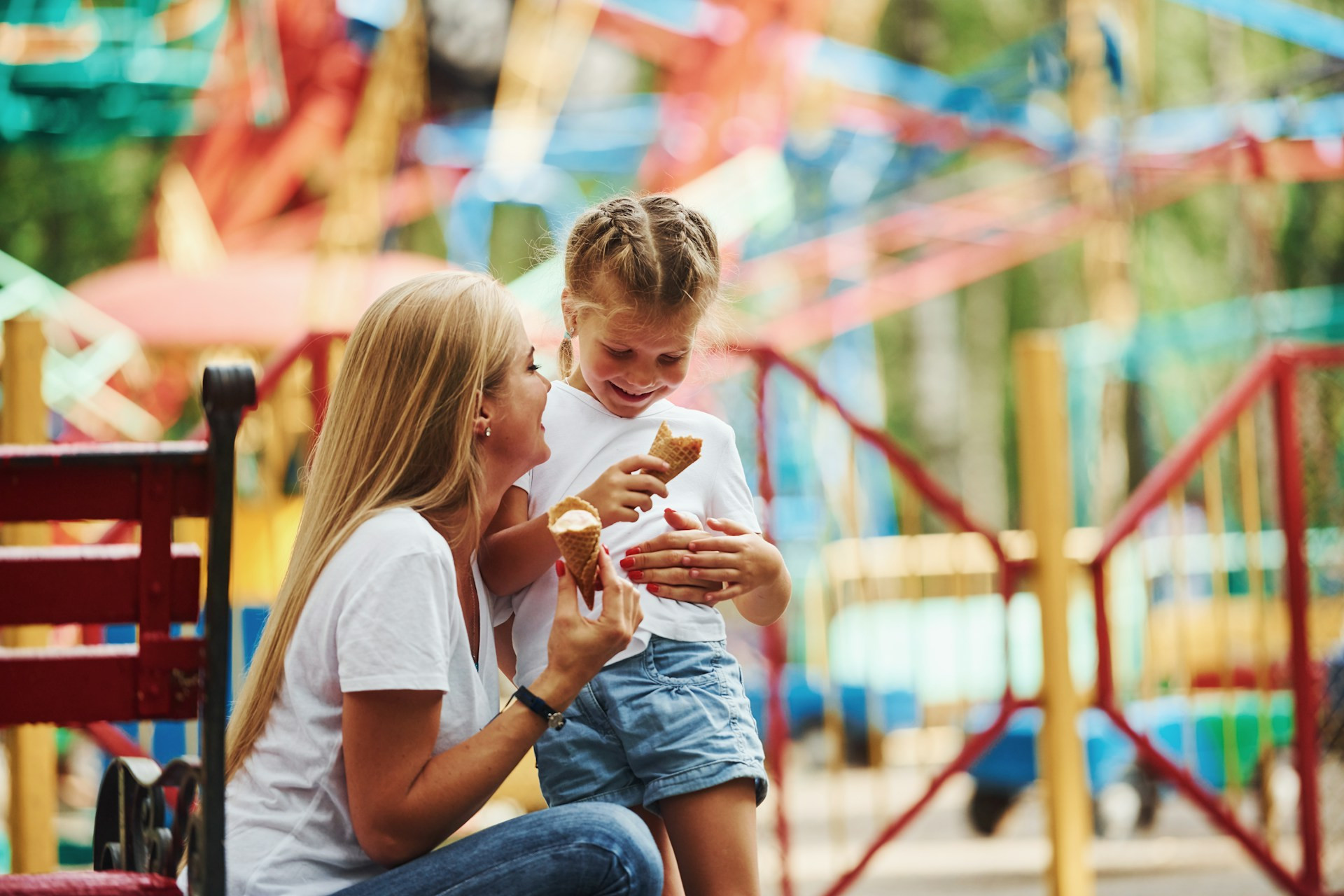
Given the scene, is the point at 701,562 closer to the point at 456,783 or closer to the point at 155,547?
the point at 456,783

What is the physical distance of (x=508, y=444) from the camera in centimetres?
205

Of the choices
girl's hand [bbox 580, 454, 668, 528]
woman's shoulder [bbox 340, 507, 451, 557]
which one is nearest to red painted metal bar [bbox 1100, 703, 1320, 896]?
girl's hand [bbox 580, 454, 668, 528]

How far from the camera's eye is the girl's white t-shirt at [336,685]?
1767 millimetres

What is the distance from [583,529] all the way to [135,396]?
978 cm

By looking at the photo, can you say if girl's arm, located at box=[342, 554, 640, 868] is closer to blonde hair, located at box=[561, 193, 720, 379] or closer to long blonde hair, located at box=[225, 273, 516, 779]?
long blonde hair, located at box=[225, 273, 516, 779]

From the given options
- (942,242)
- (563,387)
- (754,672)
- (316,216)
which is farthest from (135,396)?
(563,387)

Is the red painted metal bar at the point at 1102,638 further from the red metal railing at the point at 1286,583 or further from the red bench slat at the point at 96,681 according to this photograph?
the red bench slat at the point at 96,681

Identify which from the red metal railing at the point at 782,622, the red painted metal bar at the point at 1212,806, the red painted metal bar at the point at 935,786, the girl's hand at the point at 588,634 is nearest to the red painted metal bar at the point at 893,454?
the red metal railing at the point at 782,622

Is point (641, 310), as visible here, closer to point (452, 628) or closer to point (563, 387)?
point (563, 387)

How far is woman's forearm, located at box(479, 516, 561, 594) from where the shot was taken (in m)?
2.13

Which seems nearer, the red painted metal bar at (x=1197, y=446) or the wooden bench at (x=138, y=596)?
the wooden bench at (x=138, y=596)

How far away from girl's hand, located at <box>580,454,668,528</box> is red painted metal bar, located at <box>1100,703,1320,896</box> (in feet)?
8.88

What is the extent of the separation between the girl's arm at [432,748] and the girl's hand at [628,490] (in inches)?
7.6

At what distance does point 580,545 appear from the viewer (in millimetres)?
1860
